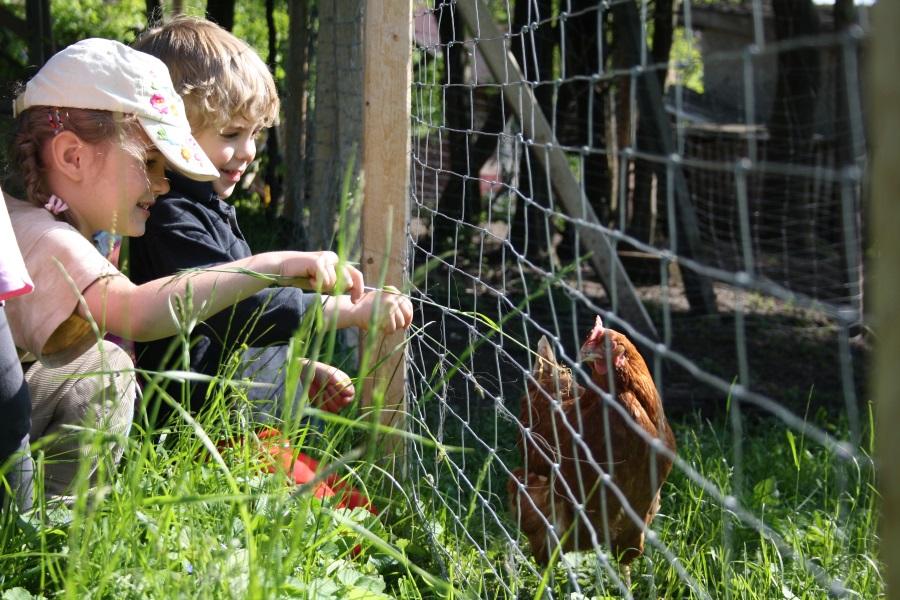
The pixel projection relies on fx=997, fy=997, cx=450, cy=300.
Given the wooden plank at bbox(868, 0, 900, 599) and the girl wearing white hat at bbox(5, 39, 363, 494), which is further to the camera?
the girl wearing white hat at bbox(5, 39, 363, 494)

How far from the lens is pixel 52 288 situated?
6.61 feet

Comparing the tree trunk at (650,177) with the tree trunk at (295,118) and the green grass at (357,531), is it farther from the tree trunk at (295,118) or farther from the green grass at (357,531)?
the green grass at (357,531)

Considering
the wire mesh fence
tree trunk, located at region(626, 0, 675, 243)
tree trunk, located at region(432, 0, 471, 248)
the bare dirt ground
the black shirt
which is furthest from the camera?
tree trunk, located at region(626, 0, 675, 243)

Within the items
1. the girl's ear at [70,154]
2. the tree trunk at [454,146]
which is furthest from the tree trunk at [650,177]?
the girl's ear at [70,154]

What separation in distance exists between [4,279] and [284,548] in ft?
2.25

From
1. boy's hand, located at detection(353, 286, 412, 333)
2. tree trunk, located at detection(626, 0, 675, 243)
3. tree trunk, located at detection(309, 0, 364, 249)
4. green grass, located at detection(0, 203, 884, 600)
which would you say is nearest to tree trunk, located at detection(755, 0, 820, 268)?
tree trunk, located at detection(626, 0, 675, 243)

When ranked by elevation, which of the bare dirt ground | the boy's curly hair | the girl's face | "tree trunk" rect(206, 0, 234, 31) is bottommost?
the bare dirt ground

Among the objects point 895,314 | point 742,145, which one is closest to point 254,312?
point 895,314

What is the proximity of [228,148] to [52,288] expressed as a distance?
813 millimetres

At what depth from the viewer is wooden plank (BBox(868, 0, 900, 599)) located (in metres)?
0.70

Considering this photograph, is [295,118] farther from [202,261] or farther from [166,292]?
[166,292]

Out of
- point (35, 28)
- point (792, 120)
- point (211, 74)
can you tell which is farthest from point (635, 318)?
point (792, 120)

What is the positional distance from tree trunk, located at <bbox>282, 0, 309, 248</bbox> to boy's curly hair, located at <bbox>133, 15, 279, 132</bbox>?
3.00m

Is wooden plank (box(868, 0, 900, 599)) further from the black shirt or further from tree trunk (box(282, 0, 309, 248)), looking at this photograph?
tree trunk (box(282, 0, 309, 248))
